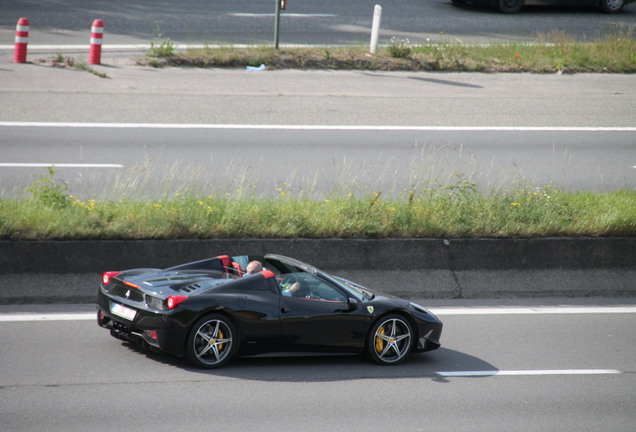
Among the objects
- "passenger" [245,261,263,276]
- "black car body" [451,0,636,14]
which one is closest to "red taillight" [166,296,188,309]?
"passenger" [245,261,263,276]

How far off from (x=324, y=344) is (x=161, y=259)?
287 cm

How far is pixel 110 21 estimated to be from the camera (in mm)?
25938

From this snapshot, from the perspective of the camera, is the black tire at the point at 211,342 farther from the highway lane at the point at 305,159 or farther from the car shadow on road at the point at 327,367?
the highway lane at the point at 305,159

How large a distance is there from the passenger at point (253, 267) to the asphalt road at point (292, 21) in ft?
52.3

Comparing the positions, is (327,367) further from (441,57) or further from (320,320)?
(441,57)

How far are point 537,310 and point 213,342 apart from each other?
4.65 m

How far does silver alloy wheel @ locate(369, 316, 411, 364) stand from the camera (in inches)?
356

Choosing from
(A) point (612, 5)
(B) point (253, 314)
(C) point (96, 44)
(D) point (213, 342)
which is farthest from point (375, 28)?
(D) point (213, 342)

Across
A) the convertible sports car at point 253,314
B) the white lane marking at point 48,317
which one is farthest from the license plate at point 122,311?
the white lane marking at point 48,317

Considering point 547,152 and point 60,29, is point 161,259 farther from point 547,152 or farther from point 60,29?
point 60,29

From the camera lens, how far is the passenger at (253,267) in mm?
8992

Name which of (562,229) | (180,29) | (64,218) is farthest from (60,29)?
(562,229)

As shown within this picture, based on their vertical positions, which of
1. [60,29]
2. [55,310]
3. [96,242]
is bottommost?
[55,310]

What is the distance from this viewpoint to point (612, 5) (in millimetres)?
31156
